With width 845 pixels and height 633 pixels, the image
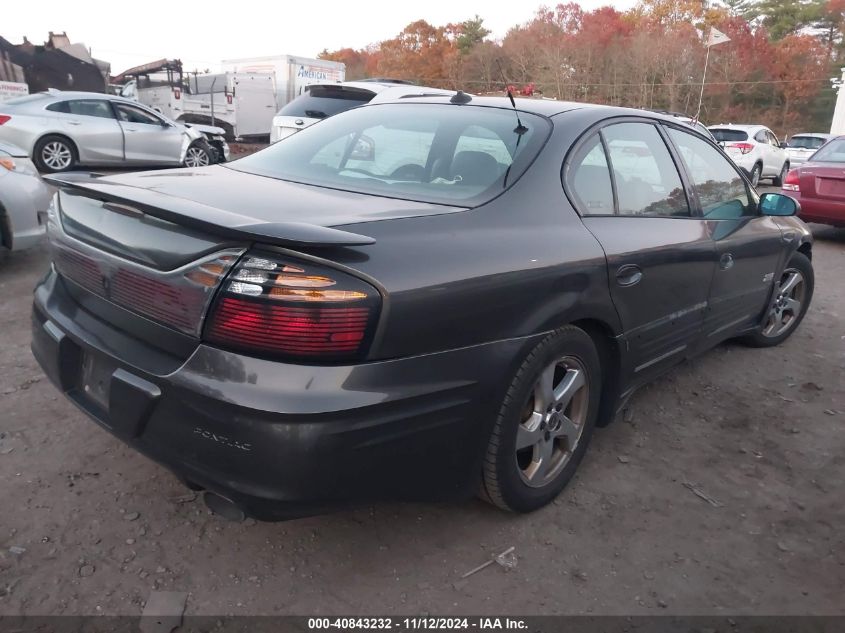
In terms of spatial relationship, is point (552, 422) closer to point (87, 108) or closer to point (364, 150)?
point (364, 150)

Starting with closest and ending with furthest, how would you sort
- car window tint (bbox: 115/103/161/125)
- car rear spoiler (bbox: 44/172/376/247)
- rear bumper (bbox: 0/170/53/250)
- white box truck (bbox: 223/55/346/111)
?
car rear spoiler (bbox: 44/172/376/247) → rear bumper (bbox: 0/170/53/250) → car window tint (bbox: 115/103/161/125) → white box truck (bbox: 223/55/346/111)

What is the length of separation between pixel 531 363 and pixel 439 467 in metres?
0.50

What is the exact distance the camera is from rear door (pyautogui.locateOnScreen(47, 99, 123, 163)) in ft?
35.7

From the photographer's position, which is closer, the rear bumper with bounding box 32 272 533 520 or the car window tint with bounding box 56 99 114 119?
the rear bumper with bounding box 32 272 533 520

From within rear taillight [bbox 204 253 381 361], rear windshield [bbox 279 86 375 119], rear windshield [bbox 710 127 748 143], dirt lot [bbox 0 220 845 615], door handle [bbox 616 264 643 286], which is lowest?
dirt lot [bbox 0 220 845 615]

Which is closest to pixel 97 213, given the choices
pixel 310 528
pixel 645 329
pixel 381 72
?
pixel 310 528

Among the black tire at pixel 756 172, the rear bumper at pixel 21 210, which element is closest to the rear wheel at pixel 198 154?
the rear bumper at pixel 21 210

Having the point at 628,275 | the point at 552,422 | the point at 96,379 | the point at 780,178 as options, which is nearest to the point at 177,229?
the point at 96,379

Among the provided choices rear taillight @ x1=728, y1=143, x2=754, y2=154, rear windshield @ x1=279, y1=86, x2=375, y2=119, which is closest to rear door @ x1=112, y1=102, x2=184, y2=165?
rear windshield @ x1=279, y1=86, x2=375, y2=119

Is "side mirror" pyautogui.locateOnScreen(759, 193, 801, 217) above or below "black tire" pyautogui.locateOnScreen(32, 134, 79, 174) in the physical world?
above

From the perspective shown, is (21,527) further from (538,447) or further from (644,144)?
(644,144)

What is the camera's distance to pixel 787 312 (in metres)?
4.91

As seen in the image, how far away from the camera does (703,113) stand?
40156mm

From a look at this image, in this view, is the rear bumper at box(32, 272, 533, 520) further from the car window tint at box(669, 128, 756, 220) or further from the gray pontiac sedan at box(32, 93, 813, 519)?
the car window tint at box(669, 128, 756, 220)
